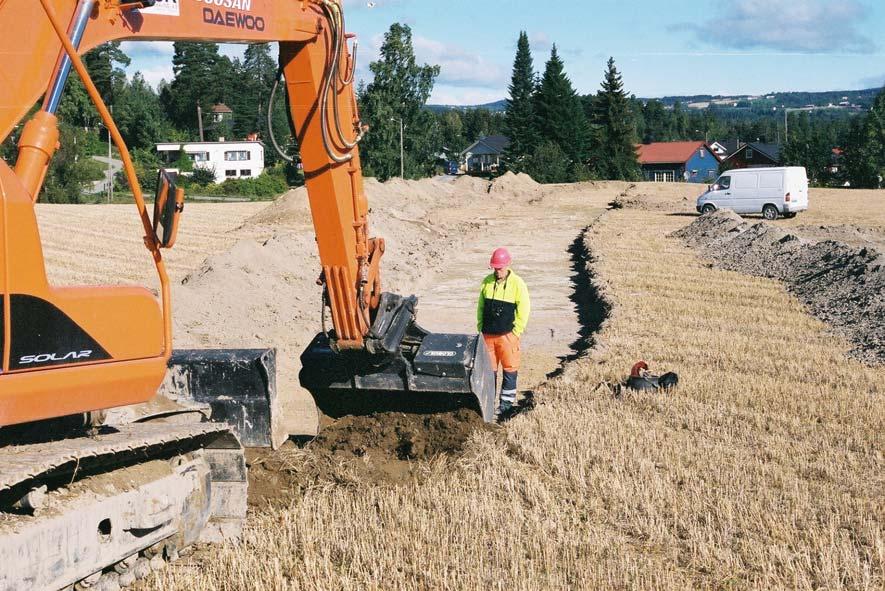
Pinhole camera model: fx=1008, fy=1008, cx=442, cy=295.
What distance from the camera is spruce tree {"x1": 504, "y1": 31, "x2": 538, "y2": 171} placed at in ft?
272

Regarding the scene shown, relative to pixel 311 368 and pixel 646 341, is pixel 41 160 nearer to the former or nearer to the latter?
pixel 311 368

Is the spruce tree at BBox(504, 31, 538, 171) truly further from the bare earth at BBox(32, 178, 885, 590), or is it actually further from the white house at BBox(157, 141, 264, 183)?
the bare earth at BBox(32, 178, 885, 590)

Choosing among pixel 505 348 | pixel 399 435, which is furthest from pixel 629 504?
pixel 505 348

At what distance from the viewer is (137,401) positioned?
5.79 m

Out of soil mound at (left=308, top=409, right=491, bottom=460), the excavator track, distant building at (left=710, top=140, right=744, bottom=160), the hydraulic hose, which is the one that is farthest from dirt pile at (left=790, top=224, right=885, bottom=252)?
distant building at (left=710, top=140, right=744, bottom=160)

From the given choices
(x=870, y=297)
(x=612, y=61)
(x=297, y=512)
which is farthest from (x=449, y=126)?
(x=297, y=512)

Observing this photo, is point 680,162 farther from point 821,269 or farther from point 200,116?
point 821,269

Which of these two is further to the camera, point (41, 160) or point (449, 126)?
point (449, 126)

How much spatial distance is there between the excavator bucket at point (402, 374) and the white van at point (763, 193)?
29984 mm

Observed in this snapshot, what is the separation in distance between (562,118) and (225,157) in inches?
1106

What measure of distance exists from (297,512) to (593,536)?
85.1 inches

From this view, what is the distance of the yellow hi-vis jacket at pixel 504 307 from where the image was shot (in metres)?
10.7

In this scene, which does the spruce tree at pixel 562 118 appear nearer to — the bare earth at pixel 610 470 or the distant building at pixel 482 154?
the distant building at pixel 482 154

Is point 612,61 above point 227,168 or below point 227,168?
above
